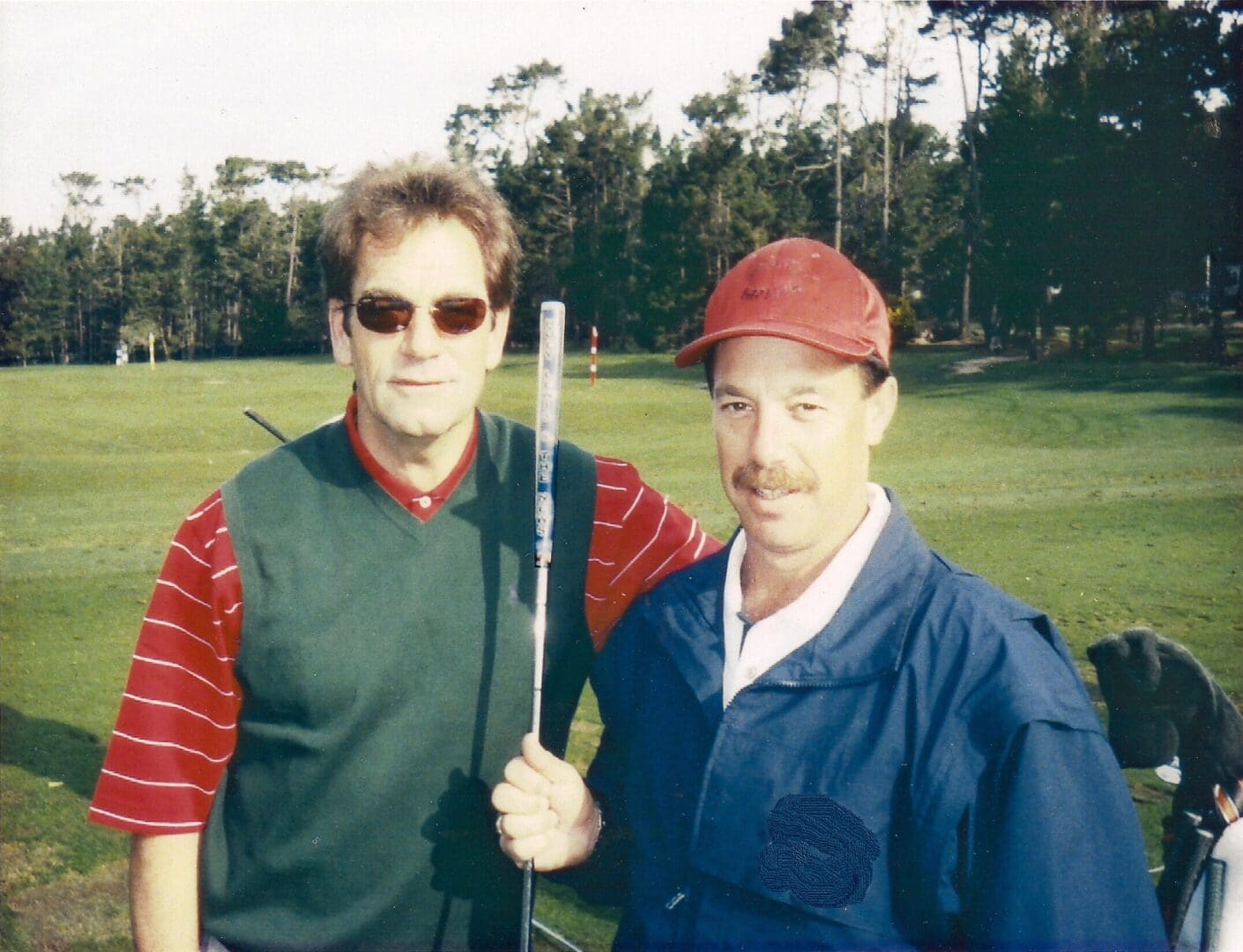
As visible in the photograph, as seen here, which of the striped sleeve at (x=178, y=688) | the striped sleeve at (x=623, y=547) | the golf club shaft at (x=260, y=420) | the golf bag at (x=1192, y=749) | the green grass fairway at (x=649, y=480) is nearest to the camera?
the golf bag at (x=1192, y=749)

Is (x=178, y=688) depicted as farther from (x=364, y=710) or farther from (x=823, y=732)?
(x=823, y=732)

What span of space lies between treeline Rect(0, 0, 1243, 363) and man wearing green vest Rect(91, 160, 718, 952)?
6559 millimetres

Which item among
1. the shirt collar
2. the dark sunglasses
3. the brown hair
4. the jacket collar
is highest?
the brown hair

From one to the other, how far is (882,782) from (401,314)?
56.2 inches

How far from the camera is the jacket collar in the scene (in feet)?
6.77

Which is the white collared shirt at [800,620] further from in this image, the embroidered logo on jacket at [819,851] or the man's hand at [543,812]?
the man's hand at [543,812]

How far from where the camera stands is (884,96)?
1338 centimetres

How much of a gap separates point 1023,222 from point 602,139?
1661 cm

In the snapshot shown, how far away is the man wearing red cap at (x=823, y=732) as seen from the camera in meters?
1.79

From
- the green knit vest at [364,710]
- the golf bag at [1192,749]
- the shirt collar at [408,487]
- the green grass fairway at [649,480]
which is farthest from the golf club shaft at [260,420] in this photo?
the golf bag at [1192,749]

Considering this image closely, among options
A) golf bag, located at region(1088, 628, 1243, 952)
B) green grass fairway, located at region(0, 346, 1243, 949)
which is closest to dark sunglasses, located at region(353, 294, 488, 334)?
golf bag, located at region(1088, 628, 1243, 952)

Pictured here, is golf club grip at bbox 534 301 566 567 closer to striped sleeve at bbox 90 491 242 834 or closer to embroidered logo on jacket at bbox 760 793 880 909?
striped sleeve at bbox 90 491 242 834

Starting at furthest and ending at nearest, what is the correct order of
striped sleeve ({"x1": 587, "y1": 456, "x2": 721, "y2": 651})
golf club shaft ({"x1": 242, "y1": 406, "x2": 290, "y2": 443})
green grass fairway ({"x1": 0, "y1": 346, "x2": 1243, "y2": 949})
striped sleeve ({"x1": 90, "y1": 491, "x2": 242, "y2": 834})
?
green grass fairway ({"x1": 0, "y1": 346, "x2": 1243, "y2": 949}) < golf club shaft ({"x1": 242, "y1": 406, "x2": 290, "y2": 443}) < striped sleeve ({"x1": 587, "y1": 456, "x2": 721, "y2": 651}) < striped sleeve ({"x1": 90, "y1": 491, "x2": 242, "y2": 834})

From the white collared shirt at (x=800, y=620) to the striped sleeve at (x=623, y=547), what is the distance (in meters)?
0.56
